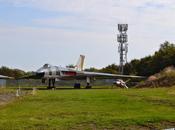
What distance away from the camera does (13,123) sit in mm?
18078

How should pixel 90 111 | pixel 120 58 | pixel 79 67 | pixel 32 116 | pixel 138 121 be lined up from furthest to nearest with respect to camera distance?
1. pixel 120 58
2. pixel 79 67
3. pixel 90 111
4. pixel 32 116
5. pixel 138 121

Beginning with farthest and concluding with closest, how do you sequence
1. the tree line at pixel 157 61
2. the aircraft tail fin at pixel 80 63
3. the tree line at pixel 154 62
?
the tree line at pixel 154 62 → the tree line at pixel 157 61 → the aircraft tail fin at pixel 80 63

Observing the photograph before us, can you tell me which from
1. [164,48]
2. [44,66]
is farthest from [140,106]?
[164,48]

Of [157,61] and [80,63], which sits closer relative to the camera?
Result: [80,63]

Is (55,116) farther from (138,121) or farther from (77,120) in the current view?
(138,121)

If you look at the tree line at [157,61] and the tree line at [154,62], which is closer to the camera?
the tree line at [157,61]

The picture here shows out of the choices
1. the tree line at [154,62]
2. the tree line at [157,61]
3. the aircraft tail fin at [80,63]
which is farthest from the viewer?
the tree line at [154,62]

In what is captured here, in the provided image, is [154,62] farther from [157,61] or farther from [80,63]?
[80,63]

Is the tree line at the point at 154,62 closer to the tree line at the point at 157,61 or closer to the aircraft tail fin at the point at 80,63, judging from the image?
the tree line at the point at 157,61

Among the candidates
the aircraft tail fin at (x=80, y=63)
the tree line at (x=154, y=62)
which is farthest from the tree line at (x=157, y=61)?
the aircraft tail fin at (x=80, y=63)

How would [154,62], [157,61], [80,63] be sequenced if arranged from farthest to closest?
[154,62], [157,61], [80,63]

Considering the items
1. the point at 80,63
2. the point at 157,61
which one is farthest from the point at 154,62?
the point at 80,63

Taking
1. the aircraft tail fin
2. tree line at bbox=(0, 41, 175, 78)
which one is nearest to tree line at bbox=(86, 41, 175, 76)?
tree line at bbox=(0, 41, 175, 78)

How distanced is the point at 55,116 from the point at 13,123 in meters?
3.37
